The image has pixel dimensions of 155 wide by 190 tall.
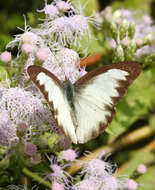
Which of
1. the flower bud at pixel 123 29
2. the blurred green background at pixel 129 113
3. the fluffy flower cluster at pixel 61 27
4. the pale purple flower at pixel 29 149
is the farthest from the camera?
the blurred green background at pixel 129 113

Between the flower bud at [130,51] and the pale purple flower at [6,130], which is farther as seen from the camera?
the flower bud at [130,51]

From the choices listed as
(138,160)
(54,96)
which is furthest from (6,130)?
(138,160)

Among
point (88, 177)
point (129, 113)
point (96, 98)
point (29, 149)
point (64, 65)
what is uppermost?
point (64, 65)

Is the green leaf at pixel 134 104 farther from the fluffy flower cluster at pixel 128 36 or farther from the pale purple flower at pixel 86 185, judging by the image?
the pale purple flower at pixel 86 185

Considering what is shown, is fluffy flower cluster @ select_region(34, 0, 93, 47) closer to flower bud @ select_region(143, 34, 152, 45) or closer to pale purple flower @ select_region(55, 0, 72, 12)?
pale purple flower @ select_region(55, 0, 72, 12)

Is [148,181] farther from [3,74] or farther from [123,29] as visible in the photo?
[3,74]

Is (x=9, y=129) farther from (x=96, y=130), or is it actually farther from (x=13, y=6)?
(x=13, y=6)

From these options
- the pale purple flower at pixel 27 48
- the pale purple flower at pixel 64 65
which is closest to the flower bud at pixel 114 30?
the pale purple flower at pixel 64 65
